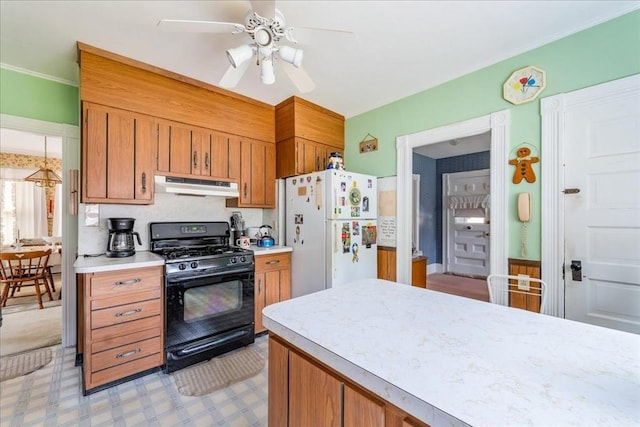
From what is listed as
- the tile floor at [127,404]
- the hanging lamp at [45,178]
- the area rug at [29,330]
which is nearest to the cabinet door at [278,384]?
the tile floor at [127,404]

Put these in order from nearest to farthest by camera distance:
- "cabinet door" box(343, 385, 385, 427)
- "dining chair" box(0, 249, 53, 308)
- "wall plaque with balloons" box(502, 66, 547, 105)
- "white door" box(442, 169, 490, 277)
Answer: "cabinet door" box(343, 385, 385, 427) < "wall plaque with balloons" box(502, 66, 547, 105) < "dining chair" box(0, 249, 53, 308) < "white door" box(442, 169, 490, 277)

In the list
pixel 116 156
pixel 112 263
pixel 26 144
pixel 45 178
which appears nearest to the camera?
pixel 112 263

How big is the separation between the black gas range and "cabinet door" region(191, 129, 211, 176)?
0.59 metres

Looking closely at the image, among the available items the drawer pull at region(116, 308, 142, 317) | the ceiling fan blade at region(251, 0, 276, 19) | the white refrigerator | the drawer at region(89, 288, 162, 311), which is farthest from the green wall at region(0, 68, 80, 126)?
the ceiling fan blade at region(251, 0, 276, 19)

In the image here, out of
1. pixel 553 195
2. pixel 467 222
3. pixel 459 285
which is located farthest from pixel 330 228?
pixel 467 222

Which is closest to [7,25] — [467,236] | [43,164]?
[43,164]

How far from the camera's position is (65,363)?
236 cm

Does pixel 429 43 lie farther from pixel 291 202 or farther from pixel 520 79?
pixel 291 202

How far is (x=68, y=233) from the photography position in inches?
103

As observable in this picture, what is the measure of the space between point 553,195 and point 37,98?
4.50 metres

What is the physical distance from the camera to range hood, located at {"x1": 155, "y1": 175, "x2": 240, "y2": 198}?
8.20 feet

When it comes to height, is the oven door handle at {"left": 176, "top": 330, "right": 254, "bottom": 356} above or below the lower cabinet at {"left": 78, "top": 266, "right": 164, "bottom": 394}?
below

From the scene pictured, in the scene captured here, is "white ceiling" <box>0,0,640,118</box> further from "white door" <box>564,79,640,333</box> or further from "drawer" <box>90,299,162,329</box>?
"drawer" <box>90,299,162,329</box>

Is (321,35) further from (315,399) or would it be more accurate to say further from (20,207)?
(20,207)
